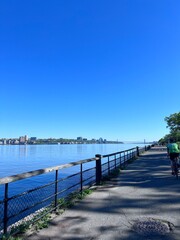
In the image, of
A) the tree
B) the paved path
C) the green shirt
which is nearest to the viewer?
the paved path

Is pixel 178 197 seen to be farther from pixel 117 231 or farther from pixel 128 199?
pixel 117 231

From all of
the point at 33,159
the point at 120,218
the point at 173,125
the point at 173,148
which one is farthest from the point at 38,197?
the point at 173,125

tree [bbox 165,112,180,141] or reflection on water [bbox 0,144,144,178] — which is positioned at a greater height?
tree [bbox 165,112,180,141]

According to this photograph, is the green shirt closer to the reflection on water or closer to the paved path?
the paved path

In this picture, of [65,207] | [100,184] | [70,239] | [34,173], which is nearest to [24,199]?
[100,184]

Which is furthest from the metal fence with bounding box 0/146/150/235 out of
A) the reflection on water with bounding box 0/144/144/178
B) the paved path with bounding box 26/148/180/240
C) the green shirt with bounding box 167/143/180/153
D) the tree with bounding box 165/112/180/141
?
the tree with bounding box 165/112/180/141

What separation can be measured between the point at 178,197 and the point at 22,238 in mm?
4865

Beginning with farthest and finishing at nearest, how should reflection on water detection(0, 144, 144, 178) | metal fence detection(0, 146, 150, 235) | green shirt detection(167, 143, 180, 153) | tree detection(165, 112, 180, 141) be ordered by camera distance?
tree detection(165, 112, 180, 141), reflection on water detection(0, 144, 144, 178), green shirt detection(167, 143, 180, 153), metal fence detection(0, 146, 150, 235)

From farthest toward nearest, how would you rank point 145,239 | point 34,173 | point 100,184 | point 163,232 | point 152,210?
point 100,184 → point 152,210 → point 34,173 → point 163,232 → point 145,239

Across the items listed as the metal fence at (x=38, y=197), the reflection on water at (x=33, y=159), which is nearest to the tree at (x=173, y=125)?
the reflection on water at (x=33, y=159)

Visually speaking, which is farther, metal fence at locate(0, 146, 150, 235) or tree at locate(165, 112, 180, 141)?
tree at locate(165, 112, 180, 141)

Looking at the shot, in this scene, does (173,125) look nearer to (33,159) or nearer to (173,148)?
(33,159)

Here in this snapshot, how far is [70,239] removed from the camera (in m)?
3.98

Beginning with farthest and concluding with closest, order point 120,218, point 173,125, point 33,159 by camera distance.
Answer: point 173,125 < point 33,159 < point 120,218
